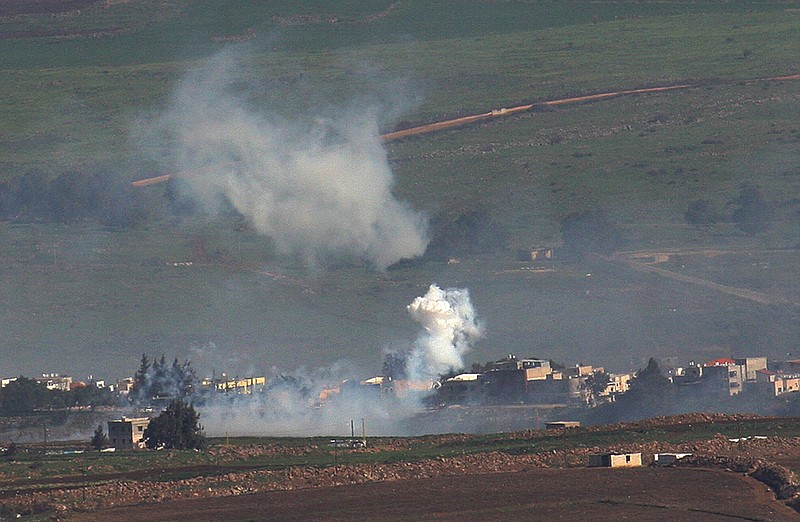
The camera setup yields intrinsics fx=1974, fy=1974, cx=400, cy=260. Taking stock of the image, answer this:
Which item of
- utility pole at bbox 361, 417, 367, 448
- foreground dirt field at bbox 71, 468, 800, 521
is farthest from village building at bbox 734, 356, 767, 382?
foreground dirt field at bbox 71, 468, 800, 521

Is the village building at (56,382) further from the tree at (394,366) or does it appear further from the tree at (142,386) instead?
the tree at (394,366)

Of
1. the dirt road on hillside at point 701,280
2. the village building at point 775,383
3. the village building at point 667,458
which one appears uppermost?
the dirt road on hillside at point 701,280

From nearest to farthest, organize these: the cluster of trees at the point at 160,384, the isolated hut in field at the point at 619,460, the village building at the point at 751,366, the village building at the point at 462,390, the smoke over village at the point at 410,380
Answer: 1. the smoke over village at the point at 410,380
2. the isolated hut in field at the point at 619,460
3. the village building at the point at 751,366
4. the village building at the point at 462,390
5. the cluster of trees at the point at 160,384

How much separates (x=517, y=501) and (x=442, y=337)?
273ft

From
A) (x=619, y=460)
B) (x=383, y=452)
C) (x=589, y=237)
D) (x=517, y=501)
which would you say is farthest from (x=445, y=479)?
(x=589, y=237)

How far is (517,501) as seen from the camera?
69688 mm

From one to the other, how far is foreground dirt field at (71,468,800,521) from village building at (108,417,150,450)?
129 ft

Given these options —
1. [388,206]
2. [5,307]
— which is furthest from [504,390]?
[5,307]

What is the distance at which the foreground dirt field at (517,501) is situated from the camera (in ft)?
216

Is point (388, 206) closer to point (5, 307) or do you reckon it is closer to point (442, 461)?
point (5, 307)

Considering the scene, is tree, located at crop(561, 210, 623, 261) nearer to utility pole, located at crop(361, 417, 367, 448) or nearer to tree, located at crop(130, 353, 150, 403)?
tree, located at crop(130, 353, 150, 403)

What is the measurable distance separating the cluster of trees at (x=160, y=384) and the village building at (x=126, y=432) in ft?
105

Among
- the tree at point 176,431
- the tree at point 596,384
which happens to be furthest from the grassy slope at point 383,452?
the tree at point 596,384

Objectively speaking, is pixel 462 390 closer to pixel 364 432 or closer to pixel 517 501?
pixel 364 432
